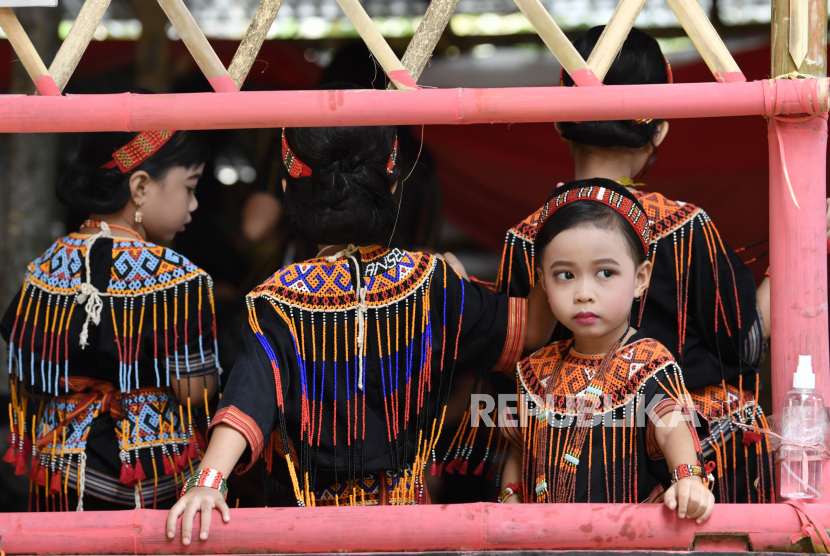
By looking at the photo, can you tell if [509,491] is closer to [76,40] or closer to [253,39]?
[253,39]

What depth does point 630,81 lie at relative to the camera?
212 centimetres

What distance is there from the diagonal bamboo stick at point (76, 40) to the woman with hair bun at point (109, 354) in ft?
2.43

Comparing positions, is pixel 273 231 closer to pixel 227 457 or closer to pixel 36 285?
pixel 36 285

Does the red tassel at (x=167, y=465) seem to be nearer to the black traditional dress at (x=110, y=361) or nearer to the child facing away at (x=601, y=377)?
the black traditional dress at (x=110, y=361)

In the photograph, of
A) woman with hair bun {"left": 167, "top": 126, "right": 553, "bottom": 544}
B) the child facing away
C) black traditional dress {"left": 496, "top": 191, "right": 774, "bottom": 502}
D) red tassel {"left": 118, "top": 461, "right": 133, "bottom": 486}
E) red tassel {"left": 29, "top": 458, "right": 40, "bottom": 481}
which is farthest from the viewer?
red tassel {"left": 29, "top": 458, "right": 40, "bottom": 481}

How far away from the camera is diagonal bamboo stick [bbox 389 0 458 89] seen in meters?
1.75

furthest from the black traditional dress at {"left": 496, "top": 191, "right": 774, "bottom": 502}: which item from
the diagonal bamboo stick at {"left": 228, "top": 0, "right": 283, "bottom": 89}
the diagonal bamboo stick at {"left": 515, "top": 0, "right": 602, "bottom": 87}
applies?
the diagonal bamboo stick at {"left": 228, "top": 0, "right": 283, "bottom": 89}

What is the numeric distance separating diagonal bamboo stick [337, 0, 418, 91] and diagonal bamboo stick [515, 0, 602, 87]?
0.27 m

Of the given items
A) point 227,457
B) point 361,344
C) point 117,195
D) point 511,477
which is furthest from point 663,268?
point 117,195

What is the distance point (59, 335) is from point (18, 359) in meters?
0.18

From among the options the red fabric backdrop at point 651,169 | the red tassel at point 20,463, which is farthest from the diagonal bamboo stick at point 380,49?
the red fabric backdrop at point 651,169

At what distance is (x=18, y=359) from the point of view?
2426mm

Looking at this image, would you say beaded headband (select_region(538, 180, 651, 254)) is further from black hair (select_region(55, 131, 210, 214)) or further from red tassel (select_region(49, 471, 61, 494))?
red tassel (select_region(49, 471, 61, 494))

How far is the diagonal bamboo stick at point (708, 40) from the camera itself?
1730 millimetres
